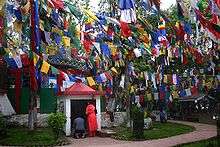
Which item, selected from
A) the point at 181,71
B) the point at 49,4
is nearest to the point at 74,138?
the point at 49,4

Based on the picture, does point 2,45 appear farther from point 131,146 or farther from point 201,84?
point 201,84

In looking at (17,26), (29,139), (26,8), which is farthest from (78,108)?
(26,8)

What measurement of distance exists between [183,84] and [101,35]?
1173cm

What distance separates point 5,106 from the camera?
28.7 meters

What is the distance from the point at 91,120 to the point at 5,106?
6840mm

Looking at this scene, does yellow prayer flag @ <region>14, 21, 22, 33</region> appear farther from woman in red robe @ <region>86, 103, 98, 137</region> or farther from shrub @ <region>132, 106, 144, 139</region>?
shrub @ <region>132, 106, 144, 139</region>

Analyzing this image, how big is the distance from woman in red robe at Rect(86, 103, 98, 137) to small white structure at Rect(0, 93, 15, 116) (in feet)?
20.0

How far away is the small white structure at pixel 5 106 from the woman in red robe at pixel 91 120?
609cm

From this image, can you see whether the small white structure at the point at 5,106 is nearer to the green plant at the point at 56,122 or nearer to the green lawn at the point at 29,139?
the green lawn at the point at 29,139

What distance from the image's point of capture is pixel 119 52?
26578 millimetres

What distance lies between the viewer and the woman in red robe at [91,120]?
2528 centimetres

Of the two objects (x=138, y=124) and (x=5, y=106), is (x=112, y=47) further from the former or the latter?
(x=5, y=106)

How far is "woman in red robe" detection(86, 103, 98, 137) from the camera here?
Answer: 25.3m

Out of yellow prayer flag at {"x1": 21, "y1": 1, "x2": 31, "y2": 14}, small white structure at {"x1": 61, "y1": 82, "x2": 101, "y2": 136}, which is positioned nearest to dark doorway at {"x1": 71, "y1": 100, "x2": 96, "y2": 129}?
small white structure at {"x1": 61, "y1": 82, "x2": 101, "y2": 136}
